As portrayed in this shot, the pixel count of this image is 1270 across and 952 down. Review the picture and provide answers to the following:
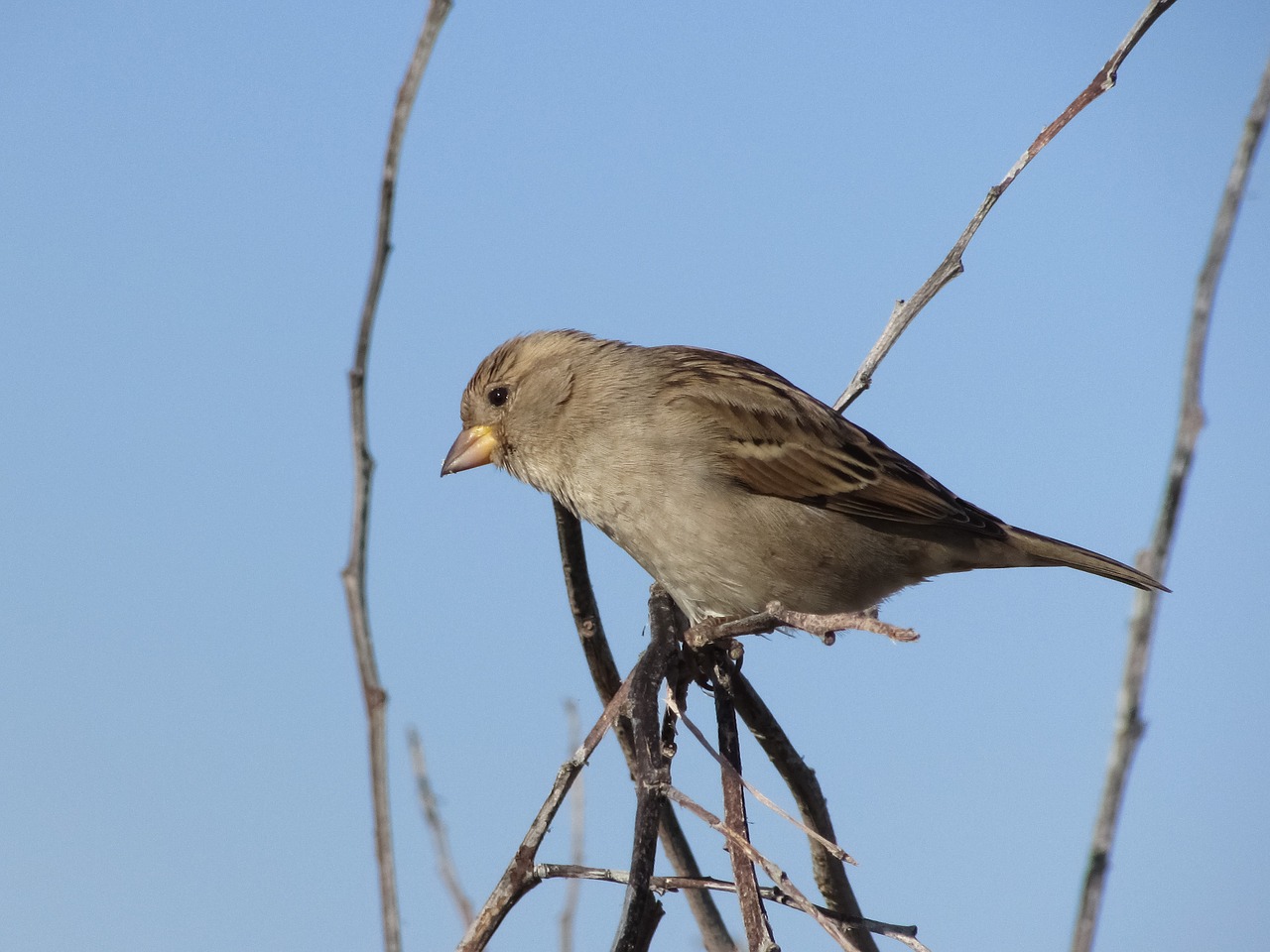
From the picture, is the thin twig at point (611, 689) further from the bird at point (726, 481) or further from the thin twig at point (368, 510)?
the thin twig at point (368, 510)

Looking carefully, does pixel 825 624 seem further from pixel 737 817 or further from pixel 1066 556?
pixel 1066 556

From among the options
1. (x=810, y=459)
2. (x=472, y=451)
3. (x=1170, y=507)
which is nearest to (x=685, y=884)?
(x=1170, y=507)

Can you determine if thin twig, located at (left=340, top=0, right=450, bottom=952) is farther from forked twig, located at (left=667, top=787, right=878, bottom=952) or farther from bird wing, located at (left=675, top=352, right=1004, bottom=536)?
bird wing, located at (left=675, top=352, right=1004, bottom=536)

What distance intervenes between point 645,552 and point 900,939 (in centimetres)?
199

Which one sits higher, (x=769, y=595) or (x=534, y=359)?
(x=534, y=359)

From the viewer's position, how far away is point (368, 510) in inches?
79.0

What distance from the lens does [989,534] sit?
413 centimetres

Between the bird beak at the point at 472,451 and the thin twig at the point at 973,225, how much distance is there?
1191 mm

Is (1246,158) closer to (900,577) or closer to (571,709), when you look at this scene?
(900,577)

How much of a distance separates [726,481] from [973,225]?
3.86ft

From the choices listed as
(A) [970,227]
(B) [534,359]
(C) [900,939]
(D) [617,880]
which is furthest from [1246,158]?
(B) [534,359]

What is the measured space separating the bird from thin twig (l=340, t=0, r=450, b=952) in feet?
6.04

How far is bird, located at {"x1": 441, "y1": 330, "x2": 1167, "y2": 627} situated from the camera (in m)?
3.81

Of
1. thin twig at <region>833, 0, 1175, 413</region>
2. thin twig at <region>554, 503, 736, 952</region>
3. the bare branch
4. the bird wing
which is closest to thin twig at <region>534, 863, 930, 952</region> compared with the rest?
the bare branch
